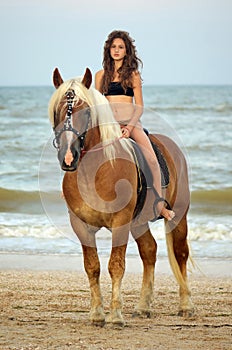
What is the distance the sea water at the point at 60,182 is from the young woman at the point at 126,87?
31 cm

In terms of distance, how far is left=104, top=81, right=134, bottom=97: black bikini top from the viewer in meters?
5.91

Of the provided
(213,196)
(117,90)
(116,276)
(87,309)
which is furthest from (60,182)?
(116,276)

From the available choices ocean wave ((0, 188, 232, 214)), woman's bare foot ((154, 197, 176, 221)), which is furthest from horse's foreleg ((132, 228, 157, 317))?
ocean wave ((0, 188, 232, 214))

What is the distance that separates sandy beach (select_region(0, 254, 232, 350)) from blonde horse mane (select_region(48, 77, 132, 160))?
4.04 feet

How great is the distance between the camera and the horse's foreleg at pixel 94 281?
5641 mm

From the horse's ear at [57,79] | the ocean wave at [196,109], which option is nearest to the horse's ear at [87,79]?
the horse's ear at [57,79]

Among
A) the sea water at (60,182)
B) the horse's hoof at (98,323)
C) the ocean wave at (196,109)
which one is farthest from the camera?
the ocean wave at (196,109)

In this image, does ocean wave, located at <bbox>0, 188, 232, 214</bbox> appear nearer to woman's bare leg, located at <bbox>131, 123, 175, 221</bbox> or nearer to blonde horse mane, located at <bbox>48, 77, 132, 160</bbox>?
woman's bare leg, located at <bbox>131, 123, 175, 221</bbox>

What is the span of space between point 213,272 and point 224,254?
Answer: 3.57 ft

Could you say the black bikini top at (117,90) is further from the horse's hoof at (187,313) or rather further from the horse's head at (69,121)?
the horse's hoof at (187,313)

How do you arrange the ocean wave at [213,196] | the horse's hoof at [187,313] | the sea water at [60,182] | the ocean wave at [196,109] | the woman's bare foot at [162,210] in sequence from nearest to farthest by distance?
the woman's bare foot at [162,210], the horse's hoof at [187,313], the sea water at [60,182], the ocean wave at [213,196], the ocean wave at [196,109]

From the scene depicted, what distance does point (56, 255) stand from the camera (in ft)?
30.5

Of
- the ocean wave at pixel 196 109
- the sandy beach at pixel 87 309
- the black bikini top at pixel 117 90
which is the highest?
the black bikini top at pixel 117 90

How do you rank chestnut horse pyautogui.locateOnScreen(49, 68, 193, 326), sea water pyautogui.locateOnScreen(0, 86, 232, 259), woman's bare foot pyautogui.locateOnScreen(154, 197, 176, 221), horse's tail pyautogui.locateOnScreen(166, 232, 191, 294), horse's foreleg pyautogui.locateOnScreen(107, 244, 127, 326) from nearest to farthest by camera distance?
1. chestnut horse pyautogui.locateOnScreen(49, 68, 193, 326)
2. horse's foreleg pyautogui.locateOnScreen(107, 244, 127, 326)
3. woman's bare foot pyautogui.locateOnScreen(154, 197, 176, 221)
4. horse's tail pyautogui.locateOnScreen(166, 232, 191, 294)
5. sea water pyautogui.locateOnScreen(0, 86, 232, 259)
